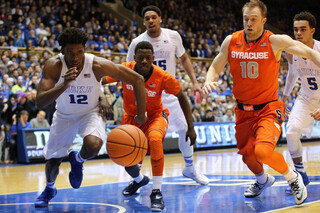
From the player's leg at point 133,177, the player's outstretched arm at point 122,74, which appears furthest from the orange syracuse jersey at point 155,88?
the player's outstretched arm at point 122,74

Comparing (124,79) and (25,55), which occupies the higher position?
(25,55)

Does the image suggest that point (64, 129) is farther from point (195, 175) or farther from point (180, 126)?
point (195, 175)

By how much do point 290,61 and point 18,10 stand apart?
472 inches

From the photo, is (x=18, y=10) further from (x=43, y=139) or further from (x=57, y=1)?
(x=43, y=139)

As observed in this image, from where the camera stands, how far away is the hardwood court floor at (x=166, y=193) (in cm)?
515

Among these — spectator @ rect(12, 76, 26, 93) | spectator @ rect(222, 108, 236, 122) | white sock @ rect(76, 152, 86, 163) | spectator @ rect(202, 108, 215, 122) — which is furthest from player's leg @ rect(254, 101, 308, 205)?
spectator @ rect(222, 108, 236, 122)

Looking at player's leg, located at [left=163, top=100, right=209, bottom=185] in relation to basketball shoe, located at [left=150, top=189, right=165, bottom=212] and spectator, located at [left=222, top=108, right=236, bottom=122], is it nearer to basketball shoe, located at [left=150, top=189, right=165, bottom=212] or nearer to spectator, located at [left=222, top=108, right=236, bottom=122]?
basketball shoe, located at [left=150, top=189, right=165, bottom=212]

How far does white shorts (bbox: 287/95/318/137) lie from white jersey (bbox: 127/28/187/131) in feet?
5.23

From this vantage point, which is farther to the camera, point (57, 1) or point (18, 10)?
point (57, 1)

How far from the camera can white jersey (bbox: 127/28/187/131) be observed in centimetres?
693

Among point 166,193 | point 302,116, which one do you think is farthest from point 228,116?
point 166,193

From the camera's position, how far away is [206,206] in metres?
5.14

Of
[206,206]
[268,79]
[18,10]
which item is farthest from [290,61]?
[18,10]

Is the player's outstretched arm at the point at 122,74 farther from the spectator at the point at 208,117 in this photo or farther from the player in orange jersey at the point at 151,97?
the spectator at the point at 208,117
